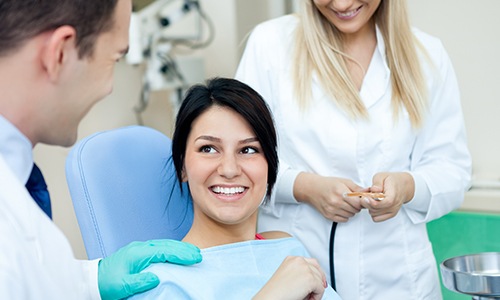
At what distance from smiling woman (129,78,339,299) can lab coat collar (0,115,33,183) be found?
523 mm

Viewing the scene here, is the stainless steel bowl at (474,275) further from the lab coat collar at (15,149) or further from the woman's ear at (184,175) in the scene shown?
the lab coat collar at (15,149)

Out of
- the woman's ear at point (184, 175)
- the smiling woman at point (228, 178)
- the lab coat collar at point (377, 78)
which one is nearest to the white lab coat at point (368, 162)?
the lab coat collar at point (377, 78)

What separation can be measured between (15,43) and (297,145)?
992 mm

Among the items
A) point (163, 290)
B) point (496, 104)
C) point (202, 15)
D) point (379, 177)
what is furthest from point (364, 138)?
point (202, 15)

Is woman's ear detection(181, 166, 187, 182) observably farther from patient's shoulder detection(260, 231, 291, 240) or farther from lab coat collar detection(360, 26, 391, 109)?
lab coat collar detection(360, 26, 391, 109)

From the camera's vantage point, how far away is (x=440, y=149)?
6.40 feet

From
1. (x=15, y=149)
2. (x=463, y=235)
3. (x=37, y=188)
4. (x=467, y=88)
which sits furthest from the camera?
(x=467, y=88)

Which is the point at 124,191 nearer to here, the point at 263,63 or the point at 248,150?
the point at 248,150

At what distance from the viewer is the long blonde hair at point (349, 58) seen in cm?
186

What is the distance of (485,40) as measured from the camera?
276 cm

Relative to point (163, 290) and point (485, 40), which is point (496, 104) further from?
point (163, 290)

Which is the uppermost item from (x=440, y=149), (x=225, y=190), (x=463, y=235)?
(x=225, y=190)

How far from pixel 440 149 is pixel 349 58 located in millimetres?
351

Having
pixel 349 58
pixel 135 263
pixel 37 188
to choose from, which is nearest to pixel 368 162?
pixel 349 58
